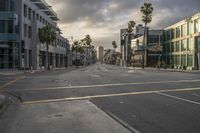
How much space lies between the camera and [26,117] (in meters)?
12.9

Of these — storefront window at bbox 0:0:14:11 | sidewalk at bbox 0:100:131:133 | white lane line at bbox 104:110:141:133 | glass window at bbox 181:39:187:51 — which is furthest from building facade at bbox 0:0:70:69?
white lane line at bbox 104:110:141:133

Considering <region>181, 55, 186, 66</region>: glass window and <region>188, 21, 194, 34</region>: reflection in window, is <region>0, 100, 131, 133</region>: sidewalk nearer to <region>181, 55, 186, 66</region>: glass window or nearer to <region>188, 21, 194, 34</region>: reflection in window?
<region>188, 21, 194, 34</region>: reflection in window

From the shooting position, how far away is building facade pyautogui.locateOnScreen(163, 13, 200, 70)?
87.5 meters

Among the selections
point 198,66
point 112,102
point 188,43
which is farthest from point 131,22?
point 112,102

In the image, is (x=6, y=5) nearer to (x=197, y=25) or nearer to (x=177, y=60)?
(x=197, y=25)

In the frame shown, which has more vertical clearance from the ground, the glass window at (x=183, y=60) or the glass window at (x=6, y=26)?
the glass window at (x=6, y=26)

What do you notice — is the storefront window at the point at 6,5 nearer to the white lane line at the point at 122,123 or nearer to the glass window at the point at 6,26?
the glass window at the point at 6,26

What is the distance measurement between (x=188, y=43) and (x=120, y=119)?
3320 inches

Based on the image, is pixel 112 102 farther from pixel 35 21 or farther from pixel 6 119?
pixel 35 21

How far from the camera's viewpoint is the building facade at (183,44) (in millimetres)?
87500

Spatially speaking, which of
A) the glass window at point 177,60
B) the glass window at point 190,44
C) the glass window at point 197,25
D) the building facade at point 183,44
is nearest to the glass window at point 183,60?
the building facade at point 183,44

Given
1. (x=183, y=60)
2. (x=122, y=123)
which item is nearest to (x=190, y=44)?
(x=183, y=60)

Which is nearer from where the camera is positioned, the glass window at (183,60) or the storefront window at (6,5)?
the storefront window at (6,5)

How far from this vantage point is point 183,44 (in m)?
98.9
